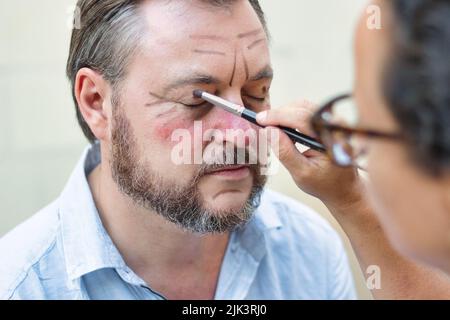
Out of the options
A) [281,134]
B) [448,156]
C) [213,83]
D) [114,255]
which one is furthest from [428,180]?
[114,255]

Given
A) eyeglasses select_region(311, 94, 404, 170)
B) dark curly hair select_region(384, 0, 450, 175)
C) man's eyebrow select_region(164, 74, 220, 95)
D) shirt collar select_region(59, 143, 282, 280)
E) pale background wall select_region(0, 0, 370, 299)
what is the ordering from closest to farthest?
dark curly hair select_region(384, 0, 450, 175) → eyeglasses select_region(311, 94, 404, 170) → man's eyebrow select_region(164, 74, 220, 95) → shirt collar select_region(59, 143, 282, 280) → pale background wall select_region(0, 0, 370, 299)

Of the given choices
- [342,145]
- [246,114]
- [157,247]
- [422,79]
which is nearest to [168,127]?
[246,114]

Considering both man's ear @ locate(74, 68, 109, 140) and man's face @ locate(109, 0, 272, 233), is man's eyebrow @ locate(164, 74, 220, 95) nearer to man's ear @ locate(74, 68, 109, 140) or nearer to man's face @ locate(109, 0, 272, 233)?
man's face @ locate(109, 0, 272, 233)

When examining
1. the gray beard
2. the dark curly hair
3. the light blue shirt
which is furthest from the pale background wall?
the dark curly hair

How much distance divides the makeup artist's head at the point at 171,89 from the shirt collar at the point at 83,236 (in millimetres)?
98

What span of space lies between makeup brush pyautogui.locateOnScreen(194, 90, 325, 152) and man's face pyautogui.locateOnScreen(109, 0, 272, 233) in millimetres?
33

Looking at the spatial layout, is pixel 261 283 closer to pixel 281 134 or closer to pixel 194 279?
pixel 194 279

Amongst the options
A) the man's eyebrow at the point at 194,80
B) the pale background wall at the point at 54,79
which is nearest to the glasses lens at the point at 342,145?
the man's eyebrow at the point at 194,80

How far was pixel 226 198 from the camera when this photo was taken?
1.51 m

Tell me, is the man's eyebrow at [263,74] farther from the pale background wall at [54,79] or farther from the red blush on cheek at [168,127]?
the pale background wall at [54,79]

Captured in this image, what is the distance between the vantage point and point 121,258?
1.58m

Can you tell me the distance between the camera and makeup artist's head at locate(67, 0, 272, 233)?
4.77ft

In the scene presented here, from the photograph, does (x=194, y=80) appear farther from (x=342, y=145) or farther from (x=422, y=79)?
(x=422, y=79)

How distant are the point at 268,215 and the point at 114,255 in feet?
1.45
